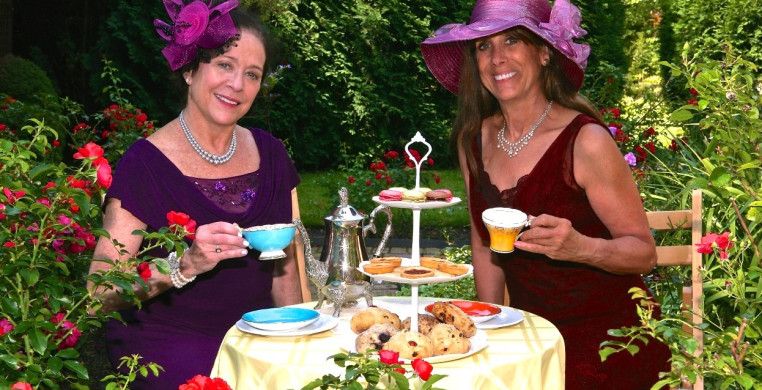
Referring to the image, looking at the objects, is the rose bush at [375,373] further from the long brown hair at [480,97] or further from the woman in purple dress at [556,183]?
the long brown hair at [480,97]

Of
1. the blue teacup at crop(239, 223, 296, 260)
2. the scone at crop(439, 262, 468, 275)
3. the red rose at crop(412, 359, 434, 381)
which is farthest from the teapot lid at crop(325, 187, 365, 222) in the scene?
the red rose at crop(412, 359, 434, 381)

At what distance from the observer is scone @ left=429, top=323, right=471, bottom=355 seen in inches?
94.5

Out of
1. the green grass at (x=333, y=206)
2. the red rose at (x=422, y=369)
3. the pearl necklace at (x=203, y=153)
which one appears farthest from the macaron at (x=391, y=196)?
the green grass at (x=333, y=206)

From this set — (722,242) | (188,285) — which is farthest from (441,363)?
(188,285)

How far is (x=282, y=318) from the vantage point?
2729 millimetres

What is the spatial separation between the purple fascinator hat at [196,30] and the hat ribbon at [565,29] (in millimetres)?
1186

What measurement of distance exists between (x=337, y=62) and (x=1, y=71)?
15.4 feet

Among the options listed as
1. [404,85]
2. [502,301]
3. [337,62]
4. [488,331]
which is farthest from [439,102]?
[488,331]

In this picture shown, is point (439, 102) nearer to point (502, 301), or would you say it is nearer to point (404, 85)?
point (404, 85)

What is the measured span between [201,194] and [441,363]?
1.33 meters

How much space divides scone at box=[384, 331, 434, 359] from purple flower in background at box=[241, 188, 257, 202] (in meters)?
1.25

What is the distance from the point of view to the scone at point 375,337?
2430 millimetres

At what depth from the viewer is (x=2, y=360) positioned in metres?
2.20

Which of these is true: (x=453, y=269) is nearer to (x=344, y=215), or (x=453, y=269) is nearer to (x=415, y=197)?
(x=415, y=197)
